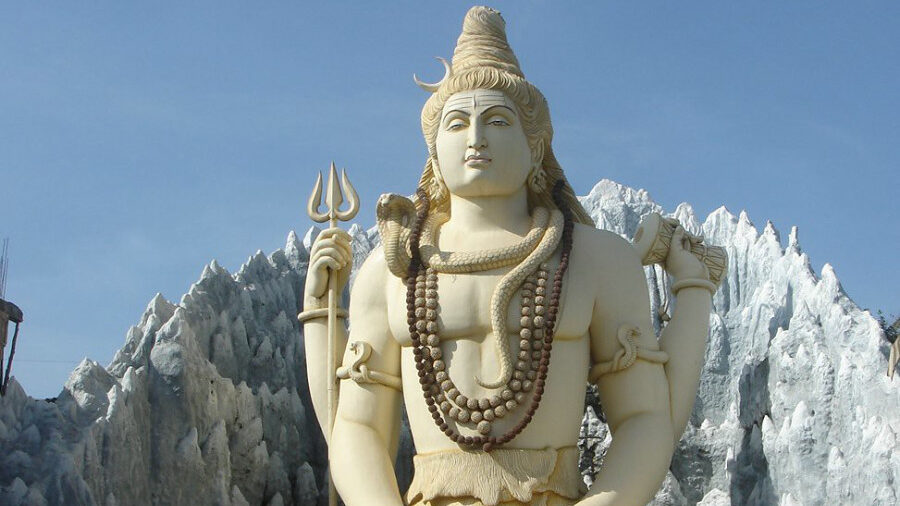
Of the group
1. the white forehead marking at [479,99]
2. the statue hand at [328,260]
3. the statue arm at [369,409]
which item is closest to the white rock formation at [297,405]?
the statue hand at [328,260]

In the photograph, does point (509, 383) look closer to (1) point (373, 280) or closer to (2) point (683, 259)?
(1) point (373, 280)

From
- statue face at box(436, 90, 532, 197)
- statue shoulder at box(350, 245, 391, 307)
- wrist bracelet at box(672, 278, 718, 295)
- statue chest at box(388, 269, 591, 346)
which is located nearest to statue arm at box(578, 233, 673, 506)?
statue chest at box(388, 269, 591, 346)

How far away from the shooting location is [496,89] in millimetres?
5129

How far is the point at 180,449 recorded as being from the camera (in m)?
15.0

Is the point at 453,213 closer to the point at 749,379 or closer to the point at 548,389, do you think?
the point at 548,389

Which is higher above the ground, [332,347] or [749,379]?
[749,379]

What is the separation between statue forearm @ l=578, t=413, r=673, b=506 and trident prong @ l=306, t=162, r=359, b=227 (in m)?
1.47

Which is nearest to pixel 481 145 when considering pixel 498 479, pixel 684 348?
pixel 684 348

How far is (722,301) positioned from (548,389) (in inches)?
604

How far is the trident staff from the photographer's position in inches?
206

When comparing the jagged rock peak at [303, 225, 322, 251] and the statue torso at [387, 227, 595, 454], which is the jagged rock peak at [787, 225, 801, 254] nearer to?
the jagged rock peak at [303, 225, 322, 251]

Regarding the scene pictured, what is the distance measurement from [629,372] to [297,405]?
1291cm

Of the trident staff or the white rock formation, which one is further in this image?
the white rock formation

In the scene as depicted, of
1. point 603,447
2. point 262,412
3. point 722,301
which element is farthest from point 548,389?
point 722,301
